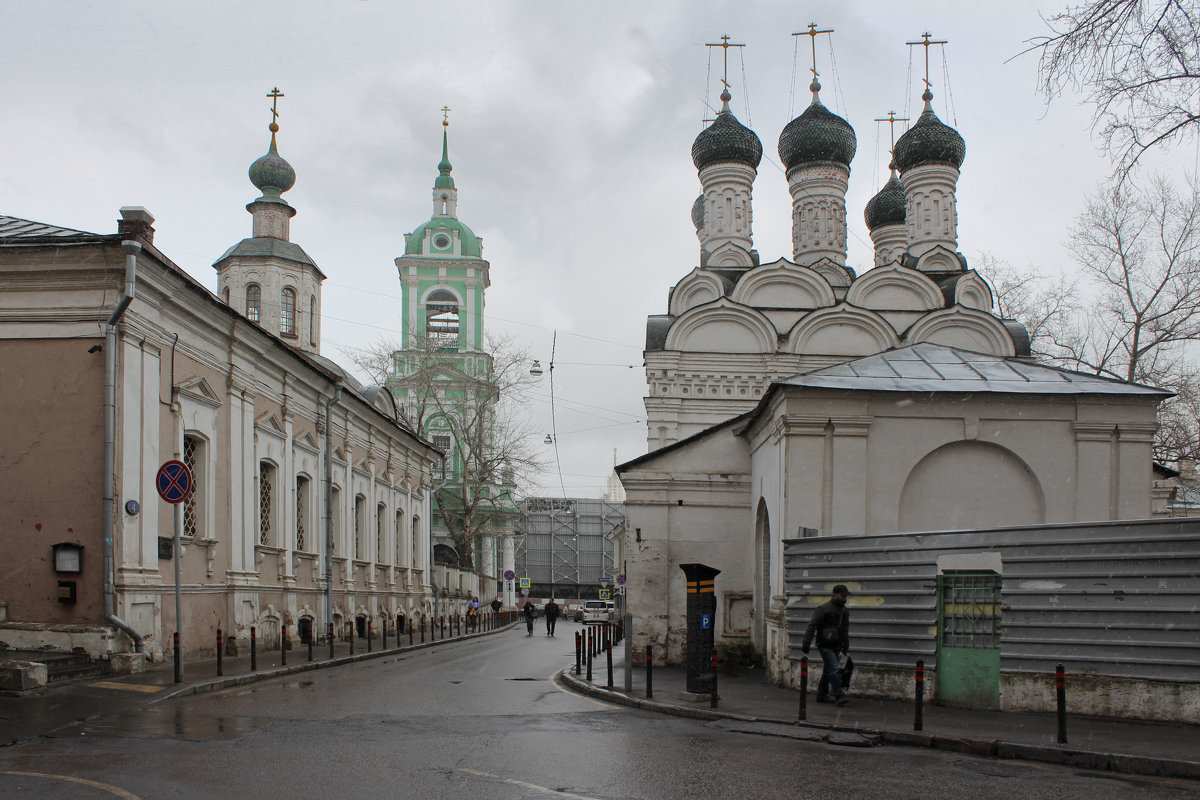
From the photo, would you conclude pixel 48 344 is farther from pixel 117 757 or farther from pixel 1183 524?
pixel 1183 524

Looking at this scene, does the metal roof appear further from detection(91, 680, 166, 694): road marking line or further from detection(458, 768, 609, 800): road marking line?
detection(458, 768, 609, 800): road marking line

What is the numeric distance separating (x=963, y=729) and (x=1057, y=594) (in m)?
2.58

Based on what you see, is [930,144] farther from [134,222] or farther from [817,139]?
[134,222]

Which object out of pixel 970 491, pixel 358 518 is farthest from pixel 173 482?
pixel 358 518

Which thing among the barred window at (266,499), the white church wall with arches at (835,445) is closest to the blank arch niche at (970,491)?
the white church wall with arches at (835,445)

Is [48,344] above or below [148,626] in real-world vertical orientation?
above

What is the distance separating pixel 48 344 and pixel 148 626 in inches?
171

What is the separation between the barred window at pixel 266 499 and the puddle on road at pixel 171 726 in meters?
11.7

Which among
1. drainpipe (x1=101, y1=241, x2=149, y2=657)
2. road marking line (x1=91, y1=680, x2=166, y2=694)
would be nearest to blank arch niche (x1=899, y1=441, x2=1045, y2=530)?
road marking line (x1=91, y1=680, x2=166, y2=694)

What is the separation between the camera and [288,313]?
3684 centimetres

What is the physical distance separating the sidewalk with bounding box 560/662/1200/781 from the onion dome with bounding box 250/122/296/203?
1007 inches

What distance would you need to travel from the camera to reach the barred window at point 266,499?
2336 centimetres

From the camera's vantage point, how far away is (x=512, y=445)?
43.4 m

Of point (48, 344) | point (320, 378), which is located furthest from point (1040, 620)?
point (320, 378)
